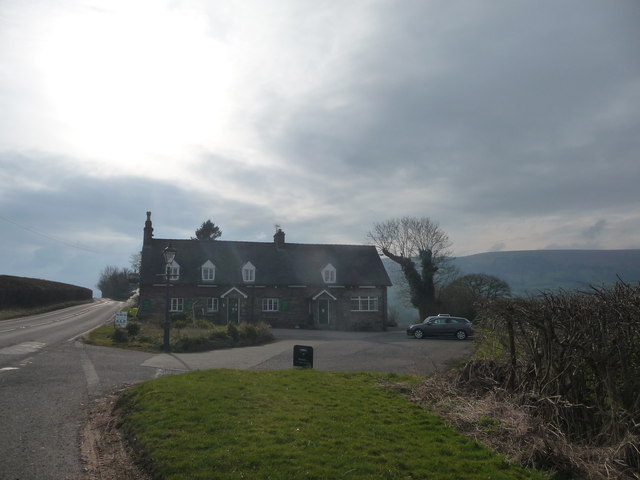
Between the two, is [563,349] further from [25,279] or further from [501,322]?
[25,279]

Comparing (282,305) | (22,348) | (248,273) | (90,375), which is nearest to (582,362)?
(90,375)

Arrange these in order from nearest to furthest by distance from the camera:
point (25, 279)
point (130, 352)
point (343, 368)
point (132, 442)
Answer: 1. point (132, 442)
2. point (343, 368)
3. point (130, 352)
4. point (25, 279)

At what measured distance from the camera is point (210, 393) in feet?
31.2

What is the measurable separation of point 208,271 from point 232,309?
3.92 metres

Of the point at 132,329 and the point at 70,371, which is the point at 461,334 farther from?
the point at 70,371

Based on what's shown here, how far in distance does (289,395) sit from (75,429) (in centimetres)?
379

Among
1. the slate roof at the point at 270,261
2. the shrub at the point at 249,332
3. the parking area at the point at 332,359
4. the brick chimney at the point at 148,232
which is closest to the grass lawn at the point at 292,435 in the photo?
the parking area at the point at 332,359

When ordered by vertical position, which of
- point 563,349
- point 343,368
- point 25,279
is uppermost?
point 25,279

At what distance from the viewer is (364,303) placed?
4356 centimetres

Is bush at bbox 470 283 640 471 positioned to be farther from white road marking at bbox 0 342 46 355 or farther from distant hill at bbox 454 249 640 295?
distant hill at bbox 454 249 640 295

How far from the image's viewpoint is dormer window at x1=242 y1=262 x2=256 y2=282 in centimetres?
4331

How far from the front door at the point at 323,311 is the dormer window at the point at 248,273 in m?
6.17

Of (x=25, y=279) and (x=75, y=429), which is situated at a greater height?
(x=25, y=279)

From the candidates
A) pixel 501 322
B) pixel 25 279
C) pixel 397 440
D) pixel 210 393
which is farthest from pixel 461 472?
pixel 25 279
